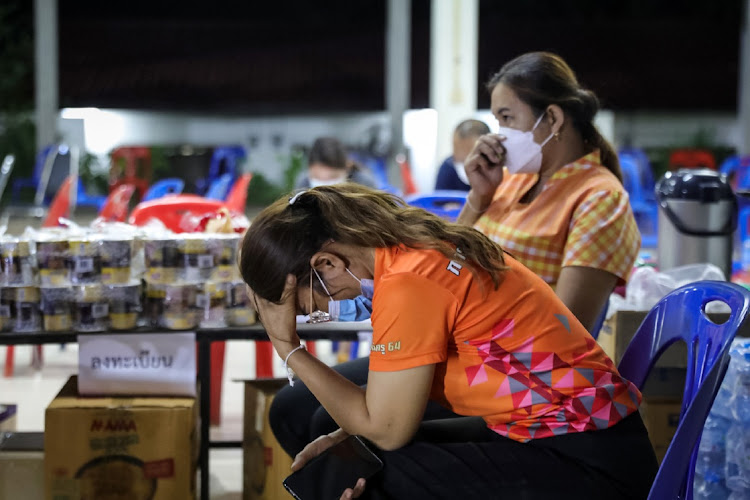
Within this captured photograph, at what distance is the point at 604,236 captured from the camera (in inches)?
78.5

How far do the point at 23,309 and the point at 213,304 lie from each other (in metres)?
0.44

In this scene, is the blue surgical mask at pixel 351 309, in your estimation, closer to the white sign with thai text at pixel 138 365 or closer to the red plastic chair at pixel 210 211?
the white sign with thai text at pixel 138 365

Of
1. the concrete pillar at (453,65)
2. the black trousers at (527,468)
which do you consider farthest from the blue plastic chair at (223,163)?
the black trousers at (527,468)

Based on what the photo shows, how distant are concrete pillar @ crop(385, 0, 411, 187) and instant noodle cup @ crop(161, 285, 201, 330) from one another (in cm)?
662

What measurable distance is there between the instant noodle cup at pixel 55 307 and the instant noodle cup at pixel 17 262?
5 cm

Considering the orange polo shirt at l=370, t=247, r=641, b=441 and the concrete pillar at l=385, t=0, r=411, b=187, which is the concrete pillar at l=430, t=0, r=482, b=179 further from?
the orange polo shirt at l=370, t=247, r=641, b=441

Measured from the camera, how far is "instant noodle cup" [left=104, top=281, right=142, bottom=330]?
2.13 metres

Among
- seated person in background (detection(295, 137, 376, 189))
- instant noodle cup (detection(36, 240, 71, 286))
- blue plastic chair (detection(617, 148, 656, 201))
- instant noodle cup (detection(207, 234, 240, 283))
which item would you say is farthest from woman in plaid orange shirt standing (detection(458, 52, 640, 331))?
blue plastic chair (detection(617, 148, 656, 201))

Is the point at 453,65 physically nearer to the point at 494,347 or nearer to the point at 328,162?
the point at 328,162

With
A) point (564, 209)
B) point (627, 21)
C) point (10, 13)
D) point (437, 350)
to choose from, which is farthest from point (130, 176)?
point (437, 350)

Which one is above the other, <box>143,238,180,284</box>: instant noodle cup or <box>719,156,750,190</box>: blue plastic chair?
<box>719,156,750,190</box>: blue plastic chair

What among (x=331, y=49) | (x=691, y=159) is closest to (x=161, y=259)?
(x=691, y=159)

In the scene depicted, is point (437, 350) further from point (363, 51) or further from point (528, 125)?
point (363, 51)

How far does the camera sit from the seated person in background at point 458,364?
143cm
